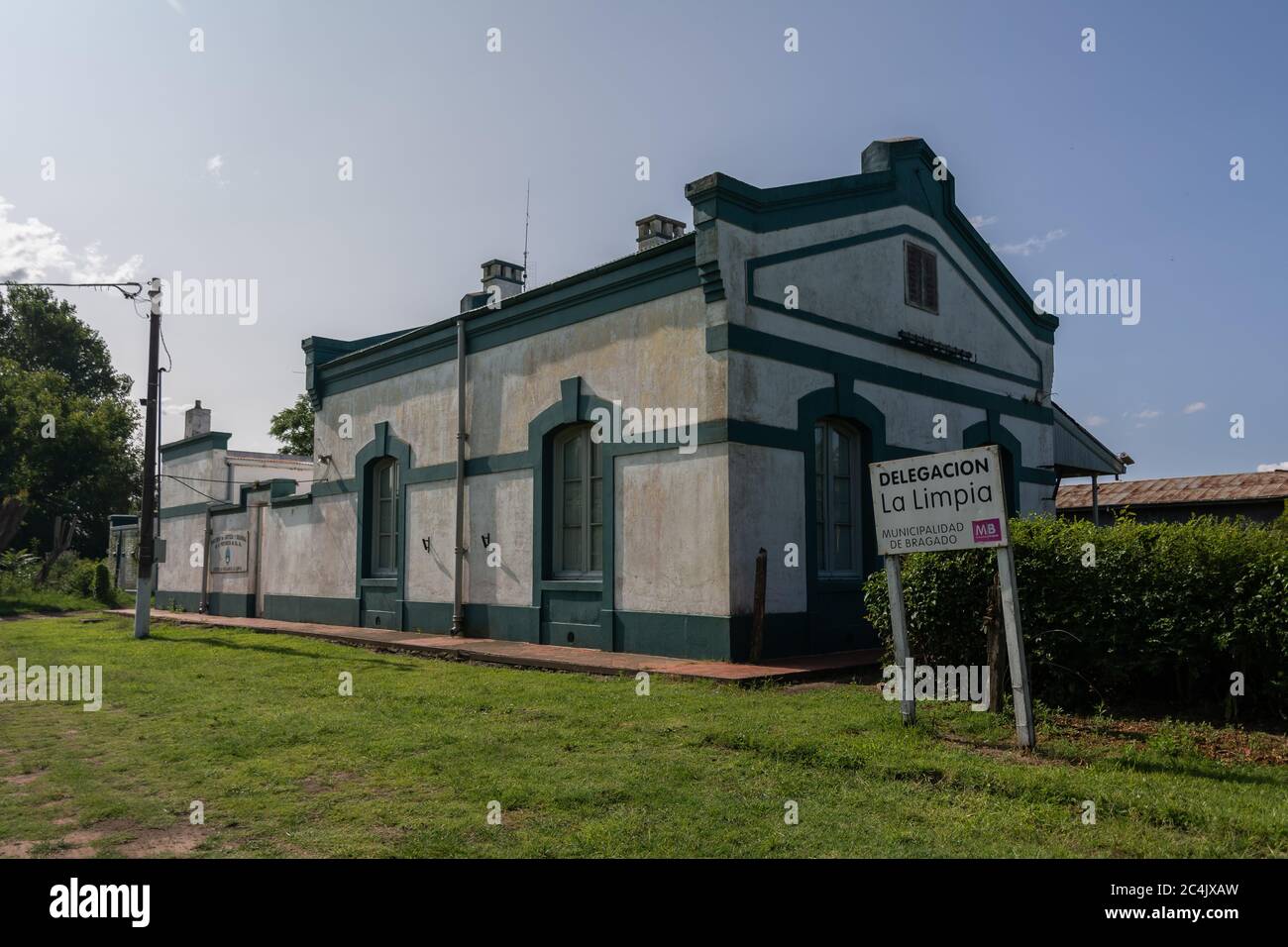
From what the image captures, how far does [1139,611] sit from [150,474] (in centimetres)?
1770

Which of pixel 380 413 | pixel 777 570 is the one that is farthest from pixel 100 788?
pixel 380 413

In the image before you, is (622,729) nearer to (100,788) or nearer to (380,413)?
(100,788)

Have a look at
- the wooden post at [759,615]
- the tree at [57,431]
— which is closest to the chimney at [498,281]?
the wooden post at [759,615]

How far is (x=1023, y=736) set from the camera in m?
6.91

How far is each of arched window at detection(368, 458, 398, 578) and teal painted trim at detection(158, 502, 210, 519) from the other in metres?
8.72

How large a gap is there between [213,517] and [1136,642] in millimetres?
23261

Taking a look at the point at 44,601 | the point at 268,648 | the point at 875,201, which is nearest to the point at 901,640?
the point at 875,201

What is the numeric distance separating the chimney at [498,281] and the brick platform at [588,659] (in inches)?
234

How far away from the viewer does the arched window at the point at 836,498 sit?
13.7 metres

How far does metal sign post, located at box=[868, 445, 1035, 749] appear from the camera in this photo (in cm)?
704

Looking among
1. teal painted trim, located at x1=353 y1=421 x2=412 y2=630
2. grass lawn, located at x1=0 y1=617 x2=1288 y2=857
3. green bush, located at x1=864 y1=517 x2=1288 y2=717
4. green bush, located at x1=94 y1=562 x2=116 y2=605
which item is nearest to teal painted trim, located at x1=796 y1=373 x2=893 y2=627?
grass lawn, located at x1=0 y1=617 x2=1288 y2=857

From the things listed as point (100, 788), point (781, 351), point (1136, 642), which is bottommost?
point (100, 788)

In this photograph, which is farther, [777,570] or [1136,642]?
[777,570]

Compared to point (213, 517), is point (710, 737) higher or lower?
lower
